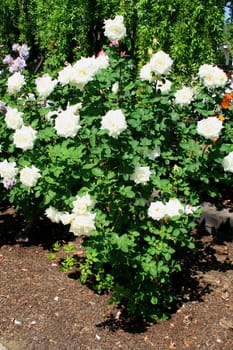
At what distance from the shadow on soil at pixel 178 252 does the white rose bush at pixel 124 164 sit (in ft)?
0.44

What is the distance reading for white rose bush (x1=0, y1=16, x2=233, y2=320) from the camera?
2.89m

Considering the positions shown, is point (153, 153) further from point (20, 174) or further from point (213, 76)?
point (20, 174)

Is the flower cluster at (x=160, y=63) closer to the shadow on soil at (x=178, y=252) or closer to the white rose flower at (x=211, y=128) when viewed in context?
the white rose flower at (x=211, y=128)

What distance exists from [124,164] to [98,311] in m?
1.19

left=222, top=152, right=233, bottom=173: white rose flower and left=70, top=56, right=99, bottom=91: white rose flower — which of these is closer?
left=70, top=56, right=99, bottom=91: white rose flower

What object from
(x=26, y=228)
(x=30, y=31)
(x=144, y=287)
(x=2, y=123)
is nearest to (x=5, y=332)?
(x=144, y=287)

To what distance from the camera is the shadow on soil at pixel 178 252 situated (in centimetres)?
338

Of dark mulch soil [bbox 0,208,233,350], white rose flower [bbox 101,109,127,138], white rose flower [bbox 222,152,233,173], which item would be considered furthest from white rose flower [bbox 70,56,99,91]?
dark mulch soil [bbox 0,208,233,350]

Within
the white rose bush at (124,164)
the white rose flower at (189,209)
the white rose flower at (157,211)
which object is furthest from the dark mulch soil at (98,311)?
the white rose flower at (157,211)

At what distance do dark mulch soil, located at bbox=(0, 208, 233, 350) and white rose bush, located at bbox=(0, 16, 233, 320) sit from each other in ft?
0.46

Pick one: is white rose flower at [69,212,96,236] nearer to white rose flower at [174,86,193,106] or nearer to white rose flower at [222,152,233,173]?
white rose flower at [222,152,233,173]

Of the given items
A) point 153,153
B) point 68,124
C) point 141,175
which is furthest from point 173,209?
point 68,124

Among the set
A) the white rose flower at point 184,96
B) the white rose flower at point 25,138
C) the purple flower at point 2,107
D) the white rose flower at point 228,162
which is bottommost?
the white rose flower at point 228,162

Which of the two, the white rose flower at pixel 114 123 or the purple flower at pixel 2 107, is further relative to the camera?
the purple flower at pixel 2 107
